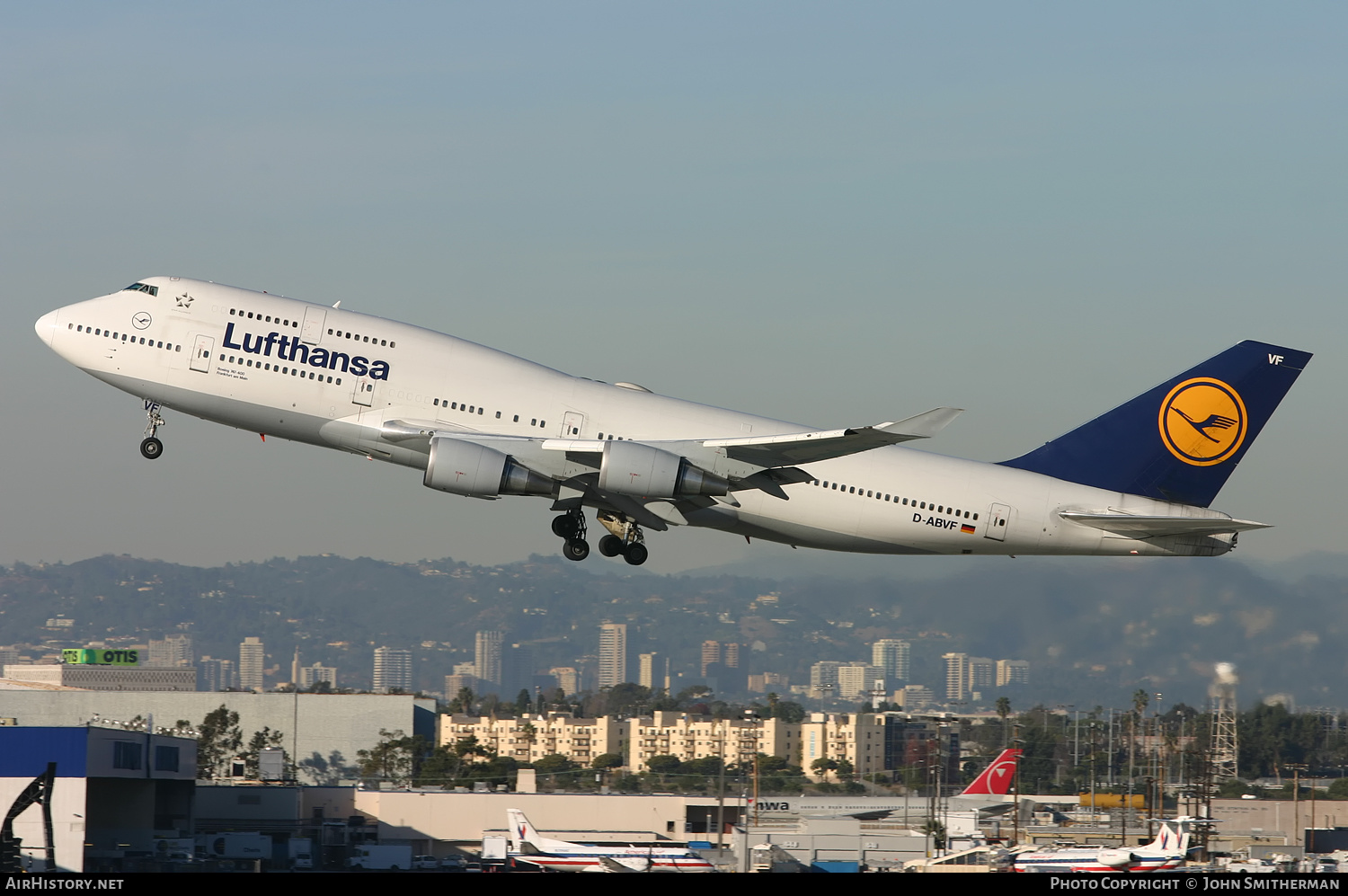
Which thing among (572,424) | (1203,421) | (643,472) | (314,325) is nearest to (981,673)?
(1203,421)

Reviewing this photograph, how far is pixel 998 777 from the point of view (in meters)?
73.8

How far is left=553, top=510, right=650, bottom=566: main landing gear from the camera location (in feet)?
125

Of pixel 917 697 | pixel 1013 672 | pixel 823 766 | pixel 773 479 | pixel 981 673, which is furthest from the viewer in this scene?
pixel 917 697

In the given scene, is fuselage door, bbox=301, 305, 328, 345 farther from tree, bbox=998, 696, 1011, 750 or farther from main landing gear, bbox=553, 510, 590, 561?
tree, bbox=998, 696, 1011, 750

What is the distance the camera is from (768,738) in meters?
127

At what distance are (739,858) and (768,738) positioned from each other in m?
85.6

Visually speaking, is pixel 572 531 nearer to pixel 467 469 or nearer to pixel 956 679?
pixel 467 469

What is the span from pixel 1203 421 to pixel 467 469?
20.5 meters

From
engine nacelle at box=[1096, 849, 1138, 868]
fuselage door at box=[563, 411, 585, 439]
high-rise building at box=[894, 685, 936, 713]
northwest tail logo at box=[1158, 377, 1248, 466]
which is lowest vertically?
high-rise building at box=[894, 685, 936, 713]

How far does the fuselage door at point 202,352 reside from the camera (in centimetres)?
3519

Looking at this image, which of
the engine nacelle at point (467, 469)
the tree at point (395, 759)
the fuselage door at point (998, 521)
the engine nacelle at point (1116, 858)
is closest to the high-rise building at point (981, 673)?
the tree at point (395, 759)

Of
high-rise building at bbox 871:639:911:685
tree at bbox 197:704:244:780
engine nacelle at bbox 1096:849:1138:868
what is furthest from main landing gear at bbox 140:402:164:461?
high-rise building at bbox 871:639:911:685

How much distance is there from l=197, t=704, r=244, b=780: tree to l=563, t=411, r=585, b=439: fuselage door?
5322 centimetres
